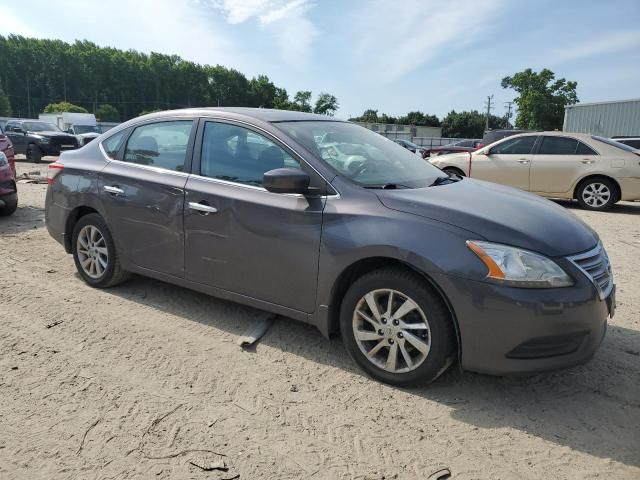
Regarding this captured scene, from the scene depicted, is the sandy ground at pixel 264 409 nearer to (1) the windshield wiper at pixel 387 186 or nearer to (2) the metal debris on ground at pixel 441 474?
(2) the metal debris on ground at pixel 441 474

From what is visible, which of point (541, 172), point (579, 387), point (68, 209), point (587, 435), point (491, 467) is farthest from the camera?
point (541, 172)

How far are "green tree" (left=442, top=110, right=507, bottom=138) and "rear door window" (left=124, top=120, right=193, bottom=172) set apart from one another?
9958 cm

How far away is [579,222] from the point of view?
3396 millimetres

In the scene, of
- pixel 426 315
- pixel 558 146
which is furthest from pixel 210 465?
pixel 558 146

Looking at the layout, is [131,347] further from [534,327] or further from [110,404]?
[534,327]

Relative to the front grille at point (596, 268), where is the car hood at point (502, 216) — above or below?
above

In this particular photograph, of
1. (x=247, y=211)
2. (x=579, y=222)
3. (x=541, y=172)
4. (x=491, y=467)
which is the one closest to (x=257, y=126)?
(x=247, y=211)

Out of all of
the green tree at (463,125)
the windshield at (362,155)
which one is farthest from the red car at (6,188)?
the green tree at (463,125)

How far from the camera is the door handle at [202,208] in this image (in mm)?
3709

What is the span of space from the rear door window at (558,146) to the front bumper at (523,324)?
8.34 m

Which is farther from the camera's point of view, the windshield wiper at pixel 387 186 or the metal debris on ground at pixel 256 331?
the metal debris on ground at pixel 256 331

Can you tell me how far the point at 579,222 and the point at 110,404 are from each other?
3.12m

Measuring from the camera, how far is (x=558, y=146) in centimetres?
1030

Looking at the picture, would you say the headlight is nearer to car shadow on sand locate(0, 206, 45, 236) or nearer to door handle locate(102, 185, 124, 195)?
door handle locate(102, 185, 124, 195)
